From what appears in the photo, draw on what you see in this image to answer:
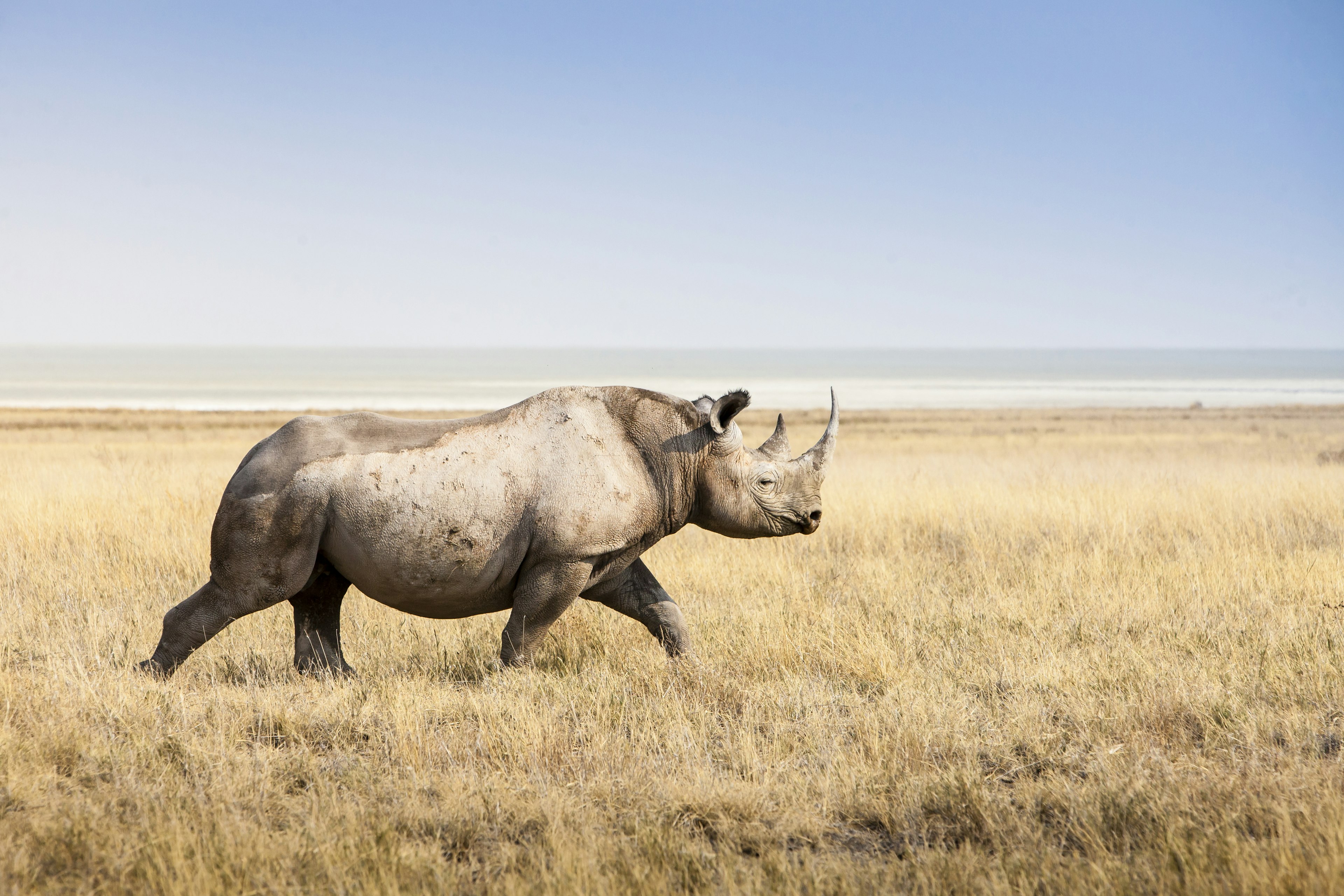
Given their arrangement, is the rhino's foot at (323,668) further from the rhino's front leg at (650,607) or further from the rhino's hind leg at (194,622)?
the rhino's front leg at (650,607)

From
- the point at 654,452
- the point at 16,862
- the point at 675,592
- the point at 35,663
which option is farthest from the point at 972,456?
the point at 16,862

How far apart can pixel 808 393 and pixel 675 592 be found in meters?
88.2

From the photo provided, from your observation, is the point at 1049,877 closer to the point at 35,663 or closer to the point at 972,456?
the point at 35,663

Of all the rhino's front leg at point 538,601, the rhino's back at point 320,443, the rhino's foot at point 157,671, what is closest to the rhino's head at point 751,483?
the rhino's front leg at point 538,601

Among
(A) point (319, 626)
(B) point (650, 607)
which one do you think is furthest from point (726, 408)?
(A) point (319, 626)

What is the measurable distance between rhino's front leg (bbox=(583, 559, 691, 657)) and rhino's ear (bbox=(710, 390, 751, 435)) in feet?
3.43

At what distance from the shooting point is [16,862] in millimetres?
3420

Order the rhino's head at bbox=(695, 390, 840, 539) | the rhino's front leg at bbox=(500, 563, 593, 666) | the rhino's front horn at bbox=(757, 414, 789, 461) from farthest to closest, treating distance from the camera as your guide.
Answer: the rhino's front horn at bbox=(757, 414, 789, 461) → the rhino's head at bbox=(695, 390, 840, 539) → the rhino's front leg at bbox=(500, 563, 593, 666)

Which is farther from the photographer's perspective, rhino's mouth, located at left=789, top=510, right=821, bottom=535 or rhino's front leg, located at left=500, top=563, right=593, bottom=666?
rhino's mouth, located at left=789, top=510, right=821, bottom=535

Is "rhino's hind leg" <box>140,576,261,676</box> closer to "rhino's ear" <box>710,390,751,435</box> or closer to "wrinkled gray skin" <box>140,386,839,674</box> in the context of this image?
"wrinkled gray skin" <box>140,386,839,674</box>

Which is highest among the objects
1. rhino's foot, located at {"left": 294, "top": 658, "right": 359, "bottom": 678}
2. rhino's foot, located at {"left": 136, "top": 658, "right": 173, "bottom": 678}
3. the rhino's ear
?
the rhino's ear

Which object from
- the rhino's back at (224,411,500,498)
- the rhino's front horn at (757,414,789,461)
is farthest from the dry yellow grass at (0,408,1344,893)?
the rhino's front horn at (757,414,789,461)

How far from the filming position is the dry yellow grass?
3.50 metres

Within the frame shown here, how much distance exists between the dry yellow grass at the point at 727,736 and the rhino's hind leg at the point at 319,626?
1.10ft
